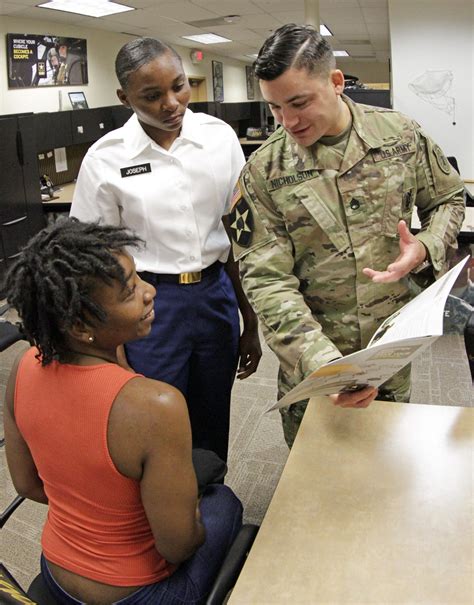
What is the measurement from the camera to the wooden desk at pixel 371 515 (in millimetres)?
812

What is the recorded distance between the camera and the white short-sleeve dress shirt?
5.03 feet

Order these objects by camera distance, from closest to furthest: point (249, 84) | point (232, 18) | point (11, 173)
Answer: point (11, 173)
point (232, 18)
point (249, 84)

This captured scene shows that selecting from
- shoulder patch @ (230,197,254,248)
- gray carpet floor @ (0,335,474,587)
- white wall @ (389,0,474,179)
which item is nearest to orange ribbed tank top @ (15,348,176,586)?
shoulder patch @ (230,197,254,248)

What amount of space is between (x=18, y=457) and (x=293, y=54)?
0.99 meters

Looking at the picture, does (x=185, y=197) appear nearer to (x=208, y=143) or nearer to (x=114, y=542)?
(x=208, y=143)

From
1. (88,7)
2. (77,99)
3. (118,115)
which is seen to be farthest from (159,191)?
(77,99)

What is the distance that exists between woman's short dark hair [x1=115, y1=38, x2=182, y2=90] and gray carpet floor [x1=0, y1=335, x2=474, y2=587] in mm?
1573

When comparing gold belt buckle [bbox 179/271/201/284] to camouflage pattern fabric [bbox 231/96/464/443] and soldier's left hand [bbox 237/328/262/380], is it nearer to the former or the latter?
camouflage pattern fabric [bbox 231/96/464/443]

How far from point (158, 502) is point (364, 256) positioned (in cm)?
73

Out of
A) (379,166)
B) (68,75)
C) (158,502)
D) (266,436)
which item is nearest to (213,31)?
(68,75)

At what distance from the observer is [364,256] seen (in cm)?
134

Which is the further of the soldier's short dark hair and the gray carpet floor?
the gray carpet floor

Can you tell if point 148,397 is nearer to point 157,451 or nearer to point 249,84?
point 157,451

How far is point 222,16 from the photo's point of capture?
26.3 ft
